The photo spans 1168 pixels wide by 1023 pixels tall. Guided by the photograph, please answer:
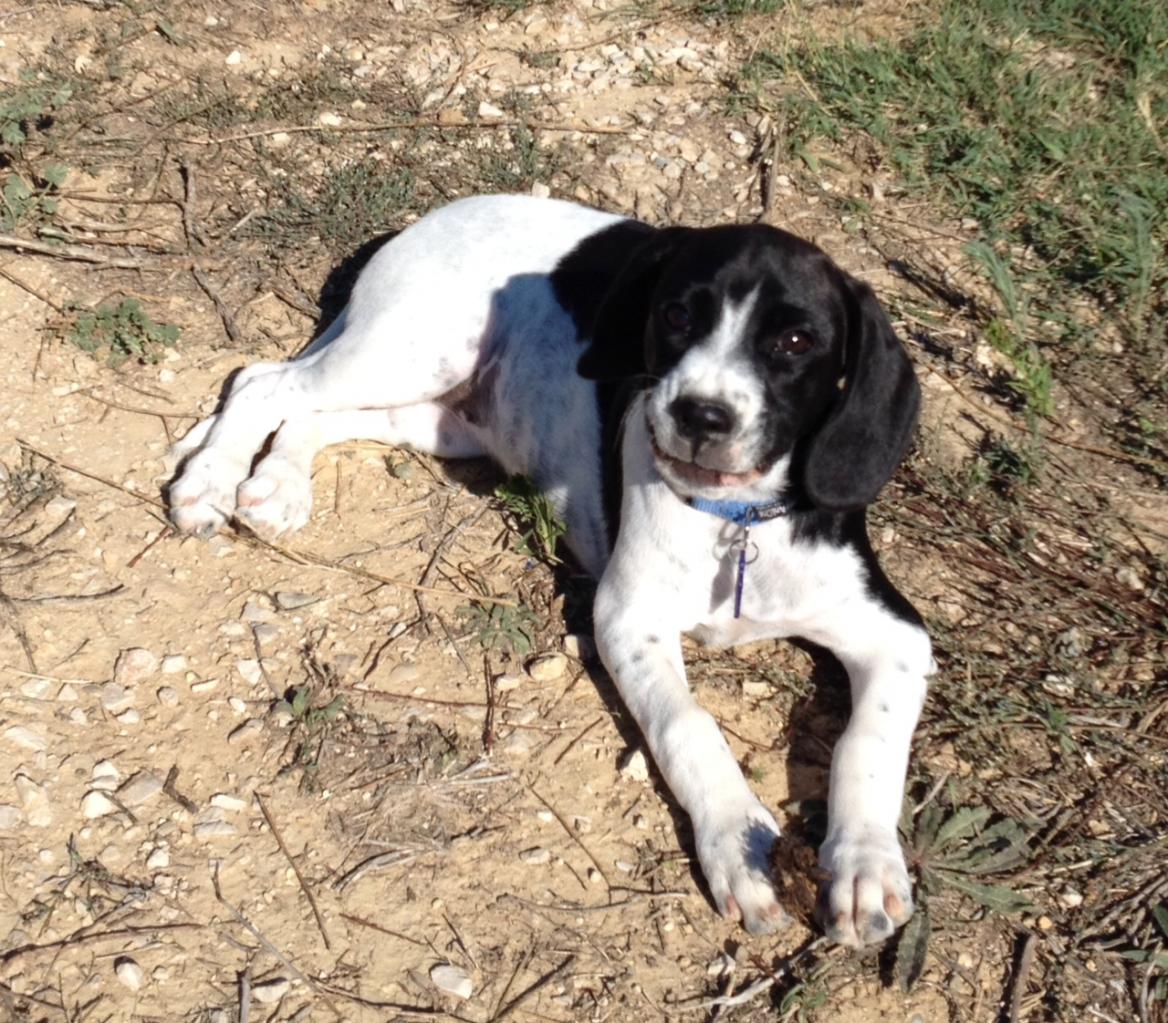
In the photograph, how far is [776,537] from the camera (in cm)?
368

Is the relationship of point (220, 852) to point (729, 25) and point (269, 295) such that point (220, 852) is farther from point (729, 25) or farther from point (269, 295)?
point (729, 25)

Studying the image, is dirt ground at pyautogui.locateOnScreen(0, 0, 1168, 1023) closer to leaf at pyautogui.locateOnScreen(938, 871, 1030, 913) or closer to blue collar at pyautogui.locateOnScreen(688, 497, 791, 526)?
leaf at pyautogui.locateOnScreen(938, 871, 1030, 913)

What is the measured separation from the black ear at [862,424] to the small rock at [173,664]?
67.7 inches

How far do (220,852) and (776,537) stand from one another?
155 centimetres

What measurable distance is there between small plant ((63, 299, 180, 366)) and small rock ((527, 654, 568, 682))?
6.19ft

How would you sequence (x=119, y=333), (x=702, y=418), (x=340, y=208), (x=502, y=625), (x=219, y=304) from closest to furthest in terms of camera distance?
(x=702, y=418), (x=502, y=625), (x=119, y=333), (x=219, y=304), (x=340, y=208)

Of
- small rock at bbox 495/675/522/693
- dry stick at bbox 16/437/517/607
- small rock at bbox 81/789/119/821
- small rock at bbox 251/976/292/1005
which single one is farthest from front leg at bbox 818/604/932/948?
small rock at bbox 81/789/119/821

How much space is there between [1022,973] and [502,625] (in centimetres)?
161

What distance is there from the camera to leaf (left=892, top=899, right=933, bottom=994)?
10.4ft

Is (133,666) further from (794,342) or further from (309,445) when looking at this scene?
(794,342)

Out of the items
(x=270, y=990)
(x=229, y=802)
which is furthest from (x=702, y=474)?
(x=270, y=990)

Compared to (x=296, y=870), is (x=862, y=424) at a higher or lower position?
higher

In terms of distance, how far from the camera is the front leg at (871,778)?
313 centimetres

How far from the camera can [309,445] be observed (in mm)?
4613
